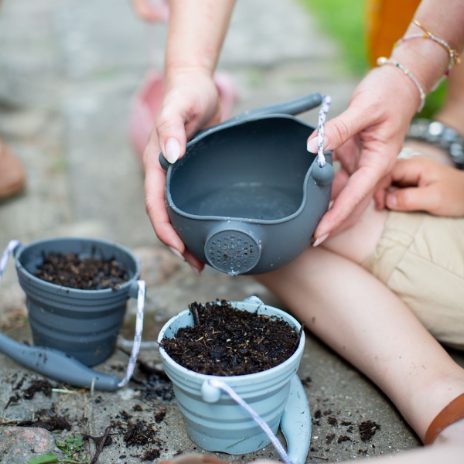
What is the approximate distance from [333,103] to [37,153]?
3.22 ft

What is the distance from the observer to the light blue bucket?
3.34 feet

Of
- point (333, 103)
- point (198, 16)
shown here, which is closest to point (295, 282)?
point (198, 16)

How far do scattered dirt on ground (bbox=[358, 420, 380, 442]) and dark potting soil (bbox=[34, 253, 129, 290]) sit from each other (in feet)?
1.54

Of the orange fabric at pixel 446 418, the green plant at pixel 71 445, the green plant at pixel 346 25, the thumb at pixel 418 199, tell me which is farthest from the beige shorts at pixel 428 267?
the green plant at pixel 346 25

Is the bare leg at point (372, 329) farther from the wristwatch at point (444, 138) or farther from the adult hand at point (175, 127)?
the wristwatch at point (444, 138)

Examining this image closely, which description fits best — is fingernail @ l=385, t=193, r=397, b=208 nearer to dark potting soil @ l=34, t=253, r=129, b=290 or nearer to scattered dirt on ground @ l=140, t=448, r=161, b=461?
dark potting soil @ l=34, t=253, r=129, b=290

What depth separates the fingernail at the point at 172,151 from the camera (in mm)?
1205

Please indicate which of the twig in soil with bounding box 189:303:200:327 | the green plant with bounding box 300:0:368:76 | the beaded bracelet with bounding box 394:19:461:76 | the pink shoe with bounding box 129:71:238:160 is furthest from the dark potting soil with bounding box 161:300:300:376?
the green plant with bounding box 300:0:368:76

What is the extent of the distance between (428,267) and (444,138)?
1.76 feet

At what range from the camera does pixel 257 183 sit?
1.36 metres

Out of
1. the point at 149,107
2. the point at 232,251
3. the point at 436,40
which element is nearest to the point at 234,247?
the point at 232,251

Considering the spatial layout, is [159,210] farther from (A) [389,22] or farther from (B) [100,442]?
(A) [389,22]

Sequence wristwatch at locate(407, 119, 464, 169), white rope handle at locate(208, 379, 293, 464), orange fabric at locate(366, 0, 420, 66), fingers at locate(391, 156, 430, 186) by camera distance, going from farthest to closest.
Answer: orange fabric at locate(366, 0, 420, 66) → wristwatch at locate(407, 119, 464, 169) → fingers at locate(391, 156, 430, 186) → white rope handle at locate(208, 379, 293, 464)

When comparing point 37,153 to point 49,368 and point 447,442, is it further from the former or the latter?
point 447,442
